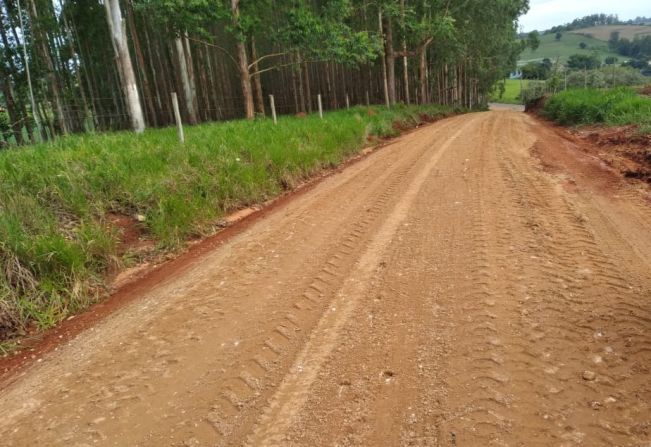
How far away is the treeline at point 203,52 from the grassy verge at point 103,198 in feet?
14.3

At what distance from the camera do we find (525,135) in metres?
11.6

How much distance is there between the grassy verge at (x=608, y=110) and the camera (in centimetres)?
1131

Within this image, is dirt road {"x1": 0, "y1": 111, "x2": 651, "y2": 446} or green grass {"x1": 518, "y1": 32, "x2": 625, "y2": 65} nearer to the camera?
dirt road {"x1": 0, "y1": 111, "x2": 651, "y2": 446}

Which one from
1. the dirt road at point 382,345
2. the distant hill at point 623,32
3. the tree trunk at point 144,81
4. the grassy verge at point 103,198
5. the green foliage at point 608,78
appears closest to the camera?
the dirt road at point 382,345

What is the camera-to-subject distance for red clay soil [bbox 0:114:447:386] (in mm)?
3314

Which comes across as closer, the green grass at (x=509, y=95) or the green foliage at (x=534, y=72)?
the green foliage at (x=534, y=72)

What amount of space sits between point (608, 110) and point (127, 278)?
1457cm

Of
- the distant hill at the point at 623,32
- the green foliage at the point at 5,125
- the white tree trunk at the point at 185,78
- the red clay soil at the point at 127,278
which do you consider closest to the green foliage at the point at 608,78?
the white tree trunk at the point at 185,78

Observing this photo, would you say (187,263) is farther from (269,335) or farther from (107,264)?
(269,335)

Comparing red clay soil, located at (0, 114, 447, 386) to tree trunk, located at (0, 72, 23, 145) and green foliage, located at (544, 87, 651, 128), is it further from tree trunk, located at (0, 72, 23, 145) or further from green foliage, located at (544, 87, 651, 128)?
tree trunk, located at (0, 72, 23, 145)

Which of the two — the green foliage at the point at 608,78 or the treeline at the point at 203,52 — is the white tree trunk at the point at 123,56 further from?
the green foliage at the point at 608,78

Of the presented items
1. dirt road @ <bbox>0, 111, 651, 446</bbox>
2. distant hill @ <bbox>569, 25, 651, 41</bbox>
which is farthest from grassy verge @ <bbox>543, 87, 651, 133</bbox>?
distant hill @ <bbox>569, 25, 651, 41</bbox>

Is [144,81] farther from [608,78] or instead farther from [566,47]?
[566,47]

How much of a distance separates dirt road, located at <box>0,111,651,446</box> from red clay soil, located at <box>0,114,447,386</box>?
180 mm
